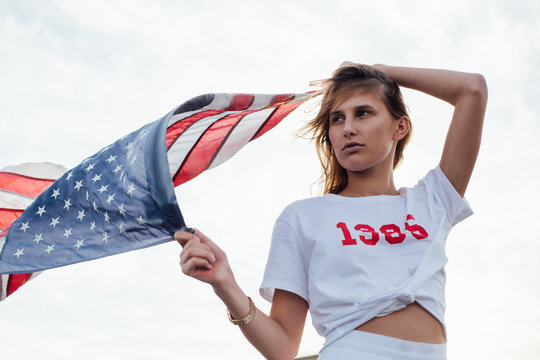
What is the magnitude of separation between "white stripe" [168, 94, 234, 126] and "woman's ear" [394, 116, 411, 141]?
1.02m

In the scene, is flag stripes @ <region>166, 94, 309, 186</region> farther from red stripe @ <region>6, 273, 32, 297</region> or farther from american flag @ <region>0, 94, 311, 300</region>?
red stripe @ <region>6, 273, 32, 297</region>

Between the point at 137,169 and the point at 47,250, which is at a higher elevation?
the point at 137,169

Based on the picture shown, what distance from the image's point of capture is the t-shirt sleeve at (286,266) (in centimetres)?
270

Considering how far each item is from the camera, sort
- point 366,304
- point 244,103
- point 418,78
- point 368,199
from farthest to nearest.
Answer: point 244,103 < point 418,78 < point 368,199 < point 366,304

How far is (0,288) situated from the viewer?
3.60 meters

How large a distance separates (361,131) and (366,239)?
0.64m

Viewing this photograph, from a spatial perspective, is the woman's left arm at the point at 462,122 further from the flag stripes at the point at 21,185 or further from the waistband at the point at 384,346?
the flag stripes at the point at 21,185

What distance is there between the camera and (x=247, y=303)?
2438mm

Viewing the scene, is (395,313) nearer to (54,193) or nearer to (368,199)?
(368,199)

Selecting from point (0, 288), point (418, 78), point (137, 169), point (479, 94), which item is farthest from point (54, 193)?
point (479, 94)

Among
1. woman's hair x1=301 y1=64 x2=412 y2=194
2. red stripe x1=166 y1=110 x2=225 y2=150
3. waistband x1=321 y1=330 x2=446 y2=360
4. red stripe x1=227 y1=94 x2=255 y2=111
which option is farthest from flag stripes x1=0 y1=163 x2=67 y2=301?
waistband x1=321 y1=330 x2=446 y2=360

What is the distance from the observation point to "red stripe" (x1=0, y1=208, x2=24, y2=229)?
4.53 m

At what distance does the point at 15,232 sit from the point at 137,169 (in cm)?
86

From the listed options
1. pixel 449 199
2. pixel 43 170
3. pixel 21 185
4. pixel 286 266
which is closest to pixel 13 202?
pixel 21 185
